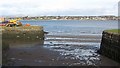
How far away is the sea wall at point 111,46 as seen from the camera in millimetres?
19562

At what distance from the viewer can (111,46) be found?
69.5 ft

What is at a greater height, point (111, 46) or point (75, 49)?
point (111, 46)

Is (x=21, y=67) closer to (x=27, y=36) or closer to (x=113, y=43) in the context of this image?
(x=113, y=43)

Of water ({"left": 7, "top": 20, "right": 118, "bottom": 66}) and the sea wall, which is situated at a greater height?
the sea wall

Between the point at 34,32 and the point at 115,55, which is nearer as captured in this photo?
the point at 115,55

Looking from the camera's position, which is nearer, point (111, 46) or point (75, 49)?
point (111, 46)

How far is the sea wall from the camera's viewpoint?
770 inches

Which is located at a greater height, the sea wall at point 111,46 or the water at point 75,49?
the sea wall at point 111,46

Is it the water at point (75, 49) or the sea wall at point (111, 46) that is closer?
the sea wall at point (111, 46)

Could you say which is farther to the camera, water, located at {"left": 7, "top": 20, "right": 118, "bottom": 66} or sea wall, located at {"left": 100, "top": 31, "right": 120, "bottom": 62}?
water, located at {"left": 7, "top": 20, "right": 118, "bottom": 66}

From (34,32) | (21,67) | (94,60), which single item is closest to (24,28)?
(34,32)

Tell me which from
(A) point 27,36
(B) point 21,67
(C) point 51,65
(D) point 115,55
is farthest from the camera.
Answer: (A) point 27,36

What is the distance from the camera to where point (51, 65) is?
18438mm

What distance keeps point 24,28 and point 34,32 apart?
162 centimetres
